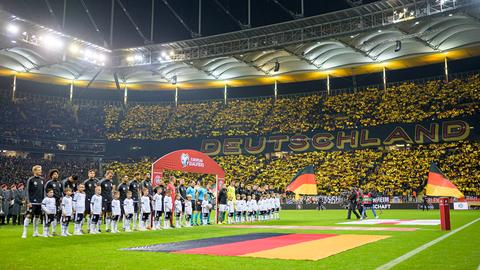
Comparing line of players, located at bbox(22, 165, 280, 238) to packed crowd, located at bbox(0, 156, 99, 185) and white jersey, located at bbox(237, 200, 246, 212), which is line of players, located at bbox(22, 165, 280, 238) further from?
packed crowd, located at bbox(0, 156, 99, 185)

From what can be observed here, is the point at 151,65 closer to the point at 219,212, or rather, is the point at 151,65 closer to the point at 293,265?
the point at 219,212

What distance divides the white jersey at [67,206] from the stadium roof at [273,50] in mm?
27197

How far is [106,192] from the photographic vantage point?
17469 mm

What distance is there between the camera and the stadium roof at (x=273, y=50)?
36219 mm

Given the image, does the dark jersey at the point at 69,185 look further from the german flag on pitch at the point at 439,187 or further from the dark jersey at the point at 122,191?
the german flag on pitch at the point at 439,187

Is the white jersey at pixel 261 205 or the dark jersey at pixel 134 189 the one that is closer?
the dark jersey at pixel 134 189

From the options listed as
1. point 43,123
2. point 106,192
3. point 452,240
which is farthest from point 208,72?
point 452,240

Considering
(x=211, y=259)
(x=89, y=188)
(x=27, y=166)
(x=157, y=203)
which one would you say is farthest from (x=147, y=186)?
(x=27, y=166)

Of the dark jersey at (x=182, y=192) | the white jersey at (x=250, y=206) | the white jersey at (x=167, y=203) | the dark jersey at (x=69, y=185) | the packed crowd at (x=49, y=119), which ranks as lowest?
the white jersey at (x=250, y=206)

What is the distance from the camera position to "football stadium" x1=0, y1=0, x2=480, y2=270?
35750 millimetres

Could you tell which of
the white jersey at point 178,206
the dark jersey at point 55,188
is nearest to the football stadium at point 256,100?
the white jersey at point 178,206

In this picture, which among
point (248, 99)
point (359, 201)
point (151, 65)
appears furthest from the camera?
point (248, 99)

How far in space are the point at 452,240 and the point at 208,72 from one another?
40.8 metres

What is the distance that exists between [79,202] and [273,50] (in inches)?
1184
